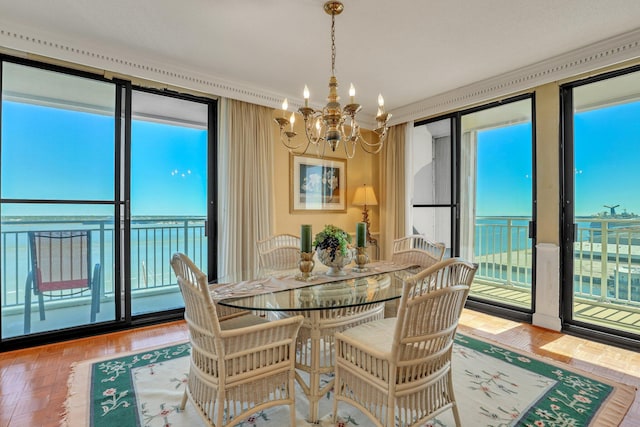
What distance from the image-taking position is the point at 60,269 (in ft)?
9.99

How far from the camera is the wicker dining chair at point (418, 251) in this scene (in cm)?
282

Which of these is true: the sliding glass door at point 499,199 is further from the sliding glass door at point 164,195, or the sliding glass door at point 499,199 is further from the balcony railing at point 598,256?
the sliding glass door at point 164,195

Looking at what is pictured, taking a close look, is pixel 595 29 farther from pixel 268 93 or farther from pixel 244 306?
pixel 244 306

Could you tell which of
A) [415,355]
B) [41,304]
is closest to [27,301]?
[41,304]

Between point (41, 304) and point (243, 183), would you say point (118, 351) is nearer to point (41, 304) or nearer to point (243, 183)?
point (41, 304)

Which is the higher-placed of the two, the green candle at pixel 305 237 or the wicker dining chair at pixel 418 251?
the green candle at pixel 305 237

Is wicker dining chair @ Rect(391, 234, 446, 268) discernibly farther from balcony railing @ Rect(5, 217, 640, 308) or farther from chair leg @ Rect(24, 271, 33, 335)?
chair leg @ Rect(24, 271, 33, 335)

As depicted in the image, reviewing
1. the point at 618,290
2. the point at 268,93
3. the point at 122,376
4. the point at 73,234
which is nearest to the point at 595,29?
the point at 618,290

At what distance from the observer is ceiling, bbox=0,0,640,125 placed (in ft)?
7.52

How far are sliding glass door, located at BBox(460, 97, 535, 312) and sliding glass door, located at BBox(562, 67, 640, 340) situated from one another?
36 centimetres

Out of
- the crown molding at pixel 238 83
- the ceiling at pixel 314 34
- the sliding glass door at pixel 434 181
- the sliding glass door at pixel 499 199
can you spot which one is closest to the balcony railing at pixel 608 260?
the sliding glass door at pixel 499 199

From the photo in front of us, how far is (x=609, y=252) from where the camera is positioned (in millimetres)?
3684

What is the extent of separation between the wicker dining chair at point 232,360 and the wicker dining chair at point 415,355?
328 millimetres

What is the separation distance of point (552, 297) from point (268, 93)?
381 centimetres
